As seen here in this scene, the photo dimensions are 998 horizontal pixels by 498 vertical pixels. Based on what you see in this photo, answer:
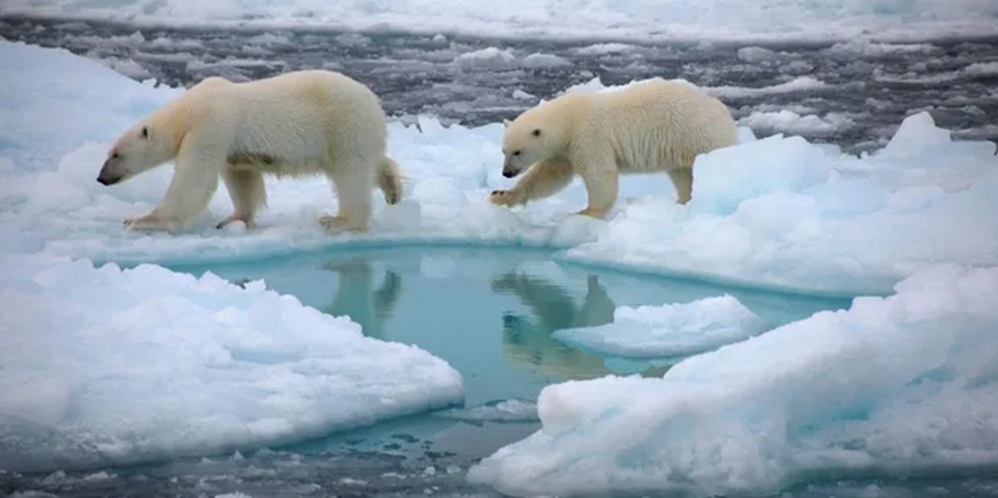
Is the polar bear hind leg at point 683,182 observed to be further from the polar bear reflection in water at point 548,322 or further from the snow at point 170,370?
the snow at point 170,370

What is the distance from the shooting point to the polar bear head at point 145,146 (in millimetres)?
6098

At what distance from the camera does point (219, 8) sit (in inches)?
677

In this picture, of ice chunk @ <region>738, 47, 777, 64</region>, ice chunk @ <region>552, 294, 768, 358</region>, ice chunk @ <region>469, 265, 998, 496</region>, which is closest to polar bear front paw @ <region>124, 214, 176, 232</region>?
ice chunk @ <region>552, 294, 768, 358</region>

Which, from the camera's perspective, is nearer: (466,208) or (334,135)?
(334,135)

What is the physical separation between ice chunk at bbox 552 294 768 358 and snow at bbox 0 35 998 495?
10 mm

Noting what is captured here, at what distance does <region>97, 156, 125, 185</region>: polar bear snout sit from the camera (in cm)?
615

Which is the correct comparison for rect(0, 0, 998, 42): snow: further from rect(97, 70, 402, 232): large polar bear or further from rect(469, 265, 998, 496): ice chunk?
rect(469, 265, 998, 496): ice chunk

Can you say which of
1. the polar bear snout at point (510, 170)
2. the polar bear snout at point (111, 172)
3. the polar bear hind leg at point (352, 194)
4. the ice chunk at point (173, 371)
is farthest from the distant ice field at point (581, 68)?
the ice chunk at point (173, 371)

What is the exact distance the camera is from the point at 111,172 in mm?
6156

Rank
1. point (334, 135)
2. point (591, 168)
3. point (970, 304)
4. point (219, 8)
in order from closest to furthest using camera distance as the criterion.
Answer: point (970, 304), point (334, 135), point (591, 168), point (219, 8)

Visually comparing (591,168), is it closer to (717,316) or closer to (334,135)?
(334,135)

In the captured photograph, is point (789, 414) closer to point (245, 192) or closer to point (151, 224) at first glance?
point (151, 224)

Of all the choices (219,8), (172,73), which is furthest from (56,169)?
(219,8)

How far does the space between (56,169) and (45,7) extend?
11.5 meters
